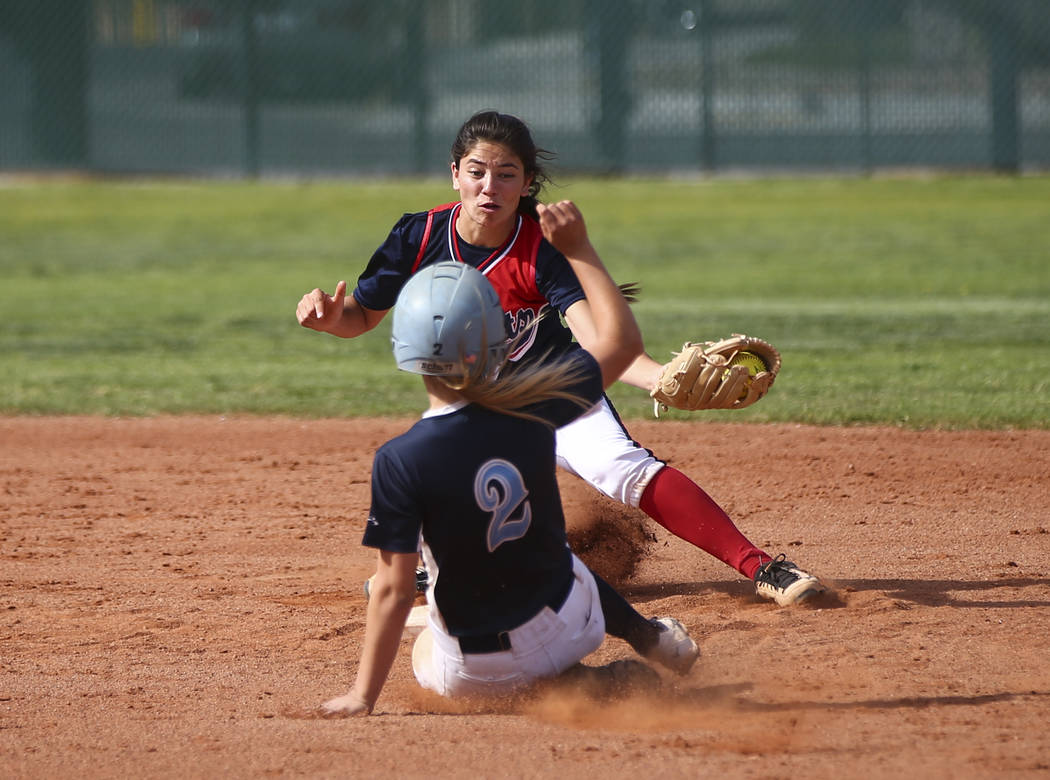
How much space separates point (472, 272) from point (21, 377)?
6610 millimetres

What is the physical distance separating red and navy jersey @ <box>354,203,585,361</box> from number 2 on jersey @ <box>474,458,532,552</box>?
90 cm

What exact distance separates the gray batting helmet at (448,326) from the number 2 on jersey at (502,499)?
8.7 inches

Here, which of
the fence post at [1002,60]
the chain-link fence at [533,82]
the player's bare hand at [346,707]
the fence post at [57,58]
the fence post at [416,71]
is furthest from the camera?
the fence post at [57,58]

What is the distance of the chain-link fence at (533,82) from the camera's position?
1747cm

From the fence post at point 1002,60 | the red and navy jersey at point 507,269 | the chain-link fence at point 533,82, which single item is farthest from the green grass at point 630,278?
the red and navy jersey at point 507,269

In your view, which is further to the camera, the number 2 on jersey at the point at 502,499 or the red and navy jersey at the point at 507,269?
the red and navy jersey at the point at 507,269

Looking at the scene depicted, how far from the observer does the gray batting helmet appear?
9.29 feet

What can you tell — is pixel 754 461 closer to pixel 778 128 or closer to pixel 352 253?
pixel 352 253

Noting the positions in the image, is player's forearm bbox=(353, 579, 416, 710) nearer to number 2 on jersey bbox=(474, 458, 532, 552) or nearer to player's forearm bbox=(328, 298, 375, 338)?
number 2 on jersey bbox=(474, 458, 532, 552)

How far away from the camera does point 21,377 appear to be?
8727 mm

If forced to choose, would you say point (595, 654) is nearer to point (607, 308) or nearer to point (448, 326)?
point (607, 308)

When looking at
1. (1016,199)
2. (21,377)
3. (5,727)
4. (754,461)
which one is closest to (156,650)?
(5,727)

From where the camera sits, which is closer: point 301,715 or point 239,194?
point 301,715

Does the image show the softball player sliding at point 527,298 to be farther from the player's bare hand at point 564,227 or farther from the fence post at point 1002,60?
the fence post at point 1002,60
